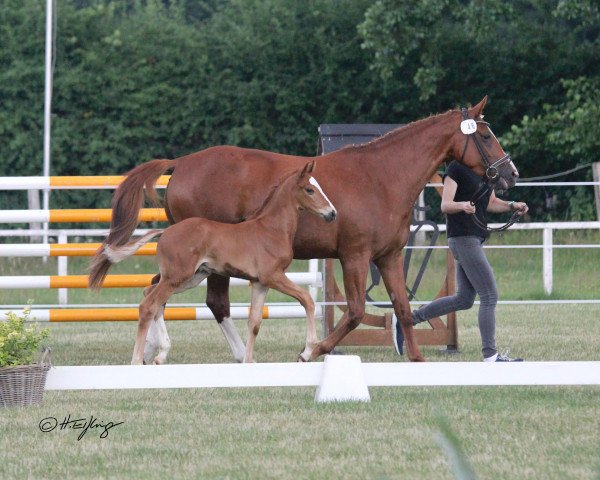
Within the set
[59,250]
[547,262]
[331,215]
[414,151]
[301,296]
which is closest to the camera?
[331,215]

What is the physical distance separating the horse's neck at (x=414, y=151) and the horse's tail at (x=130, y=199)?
4.81ft

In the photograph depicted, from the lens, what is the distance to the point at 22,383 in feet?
20.7

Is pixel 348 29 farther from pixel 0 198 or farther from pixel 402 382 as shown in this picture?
pixel 402 382

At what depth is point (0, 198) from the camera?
19047 millimetres

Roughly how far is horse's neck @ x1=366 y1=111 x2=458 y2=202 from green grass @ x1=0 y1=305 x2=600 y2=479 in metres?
1.59

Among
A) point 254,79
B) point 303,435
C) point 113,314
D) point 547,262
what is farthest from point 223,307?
point 254,79

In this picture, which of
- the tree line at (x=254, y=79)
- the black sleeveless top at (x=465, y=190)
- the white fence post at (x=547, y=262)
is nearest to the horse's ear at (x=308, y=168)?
the black sleeveless top at (x=465, y=190)

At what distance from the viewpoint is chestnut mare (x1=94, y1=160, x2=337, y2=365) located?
24.5 feet

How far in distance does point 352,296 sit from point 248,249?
2.67ft

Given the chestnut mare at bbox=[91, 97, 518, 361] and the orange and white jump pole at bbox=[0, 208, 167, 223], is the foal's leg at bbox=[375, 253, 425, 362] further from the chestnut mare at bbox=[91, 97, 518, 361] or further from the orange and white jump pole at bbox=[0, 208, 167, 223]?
the orange and white jump pole at bbox=[0, 208, 167, 223]

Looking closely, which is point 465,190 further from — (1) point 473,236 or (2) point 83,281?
(2) point 83,281

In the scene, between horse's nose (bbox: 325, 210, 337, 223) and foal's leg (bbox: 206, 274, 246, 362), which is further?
foal's leg (bbox: 206, 274, 246, 362)

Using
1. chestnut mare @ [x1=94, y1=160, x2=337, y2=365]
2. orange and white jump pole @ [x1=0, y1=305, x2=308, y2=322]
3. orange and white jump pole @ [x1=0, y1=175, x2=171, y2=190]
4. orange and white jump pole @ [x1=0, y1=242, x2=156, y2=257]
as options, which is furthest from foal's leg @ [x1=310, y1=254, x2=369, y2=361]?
orange and white jump pole @ [x1=0, y1=175, x2=171, y2=190]

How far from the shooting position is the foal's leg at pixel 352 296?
776 centimetres
